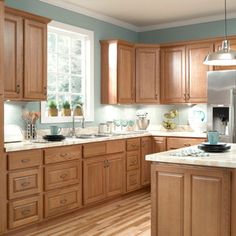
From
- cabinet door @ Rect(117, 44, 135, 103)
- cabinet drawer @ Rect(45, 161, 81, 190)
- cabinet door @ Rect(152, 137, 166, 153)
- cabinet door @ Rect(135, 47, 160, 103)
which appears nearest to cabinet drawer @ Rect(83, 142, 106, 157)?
cabinet drawer @ Rect(45, 161, 81, 190)

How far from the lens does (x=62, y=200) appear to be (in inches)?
169

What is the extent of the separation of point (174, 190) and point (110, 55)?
3.25m

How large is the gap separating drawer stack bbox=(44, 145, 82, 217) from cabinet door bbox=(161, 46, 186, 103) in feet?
7.38

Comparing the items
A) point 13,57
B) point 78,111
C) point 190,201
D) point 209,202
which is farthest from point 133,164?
point 209,202

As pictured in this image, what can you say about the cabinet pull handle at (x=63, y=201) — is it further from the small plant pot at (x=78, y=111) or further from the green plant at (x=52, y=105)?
the small plant pot at (x=78, y=111)

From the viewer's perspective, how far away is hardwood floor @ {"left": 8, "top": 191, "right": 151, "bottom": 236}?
390 centimetres

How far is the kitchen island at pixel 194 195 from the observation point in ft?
9.29

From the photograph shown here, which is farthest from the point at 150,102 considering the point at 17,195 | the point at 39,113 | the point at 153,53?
the point at 17,195

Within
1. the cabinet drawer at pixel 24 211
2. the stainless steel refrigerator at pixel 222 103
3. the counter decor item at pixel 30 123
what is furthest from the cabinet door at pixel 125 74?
the cabinet drawer at pixel 24 211

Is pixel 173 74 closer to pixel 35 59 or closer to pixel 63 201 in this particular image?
pixel 35 59

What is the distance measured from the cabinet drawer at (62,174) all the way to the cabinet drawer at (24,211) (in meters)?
0.22

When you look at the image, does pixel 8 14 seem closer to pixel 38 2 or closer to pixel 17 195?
pixel 38 2

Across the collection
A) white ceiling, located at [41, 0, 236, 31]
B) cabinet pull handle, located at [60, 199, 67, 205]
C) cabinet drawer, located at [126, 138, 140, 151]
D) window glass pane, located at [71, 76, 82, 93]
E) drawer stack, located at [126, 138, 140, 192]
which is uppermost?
white ceiling, located at [41, 0, 236, 31]

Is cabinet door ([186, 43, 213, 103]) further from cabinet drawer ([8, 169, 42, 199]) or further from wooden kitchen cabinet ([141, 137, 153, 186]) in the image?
cabinet drawer ([8, 169, 42, 199])
